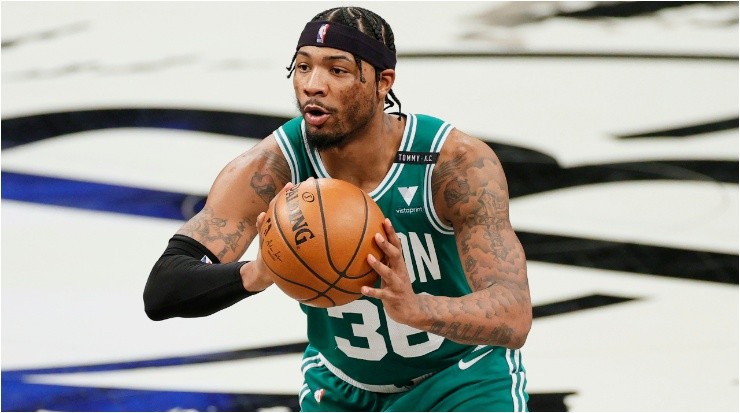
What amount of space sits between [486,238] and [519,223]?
3184 millimetres

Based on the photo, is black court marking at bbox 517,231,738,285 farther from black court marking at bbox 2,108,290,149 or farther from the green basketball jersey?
the green basketball jersey

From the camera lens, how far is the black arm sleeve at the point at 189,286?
3273mm

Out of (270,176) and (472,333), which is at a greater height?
(270,176)

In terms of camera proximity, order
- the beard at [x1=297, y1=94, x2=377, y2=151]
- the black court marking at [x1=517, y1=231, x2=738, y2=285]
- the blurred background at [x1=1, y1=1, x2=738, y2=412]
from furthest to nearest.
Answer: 1. the black court marking at [x1=517, y1=231, x2=738, y2=285]
2. the blurred background at [x1=1, y1=1, x2=738, y2=412]
3. the beard at [x1=297, y1=94, x2=377, y2=151]

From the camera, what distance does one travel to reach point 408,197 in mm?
3623

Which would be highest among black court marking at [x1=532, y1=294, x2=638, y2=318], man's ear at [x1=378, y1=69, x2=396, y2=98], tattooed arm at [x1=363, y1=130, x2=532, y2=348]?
man's ear at [x1=378, y1=69, x2=396, y2=98]

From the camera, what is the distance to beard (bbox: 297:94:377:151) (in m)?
3.46

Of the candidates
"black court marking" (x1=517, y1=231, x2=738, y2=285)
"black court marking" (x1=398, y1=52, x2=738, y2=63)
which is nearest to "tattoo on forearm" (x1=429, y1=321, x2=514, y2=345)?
"black court marking" (x1=517, y1=231, x2=738, y2=285)

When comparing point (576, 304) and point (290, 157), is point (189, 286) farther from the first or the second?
point (576, 304)

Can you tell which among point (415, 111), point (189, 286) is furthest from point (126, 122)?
point (189, 286)

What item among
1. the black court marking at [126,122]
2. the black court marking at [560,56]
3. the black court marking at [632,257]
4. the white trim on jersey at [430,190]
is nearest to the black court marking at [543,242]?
the black court marking at [632,257]

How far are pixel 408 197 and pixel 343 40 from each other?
1.80 feet

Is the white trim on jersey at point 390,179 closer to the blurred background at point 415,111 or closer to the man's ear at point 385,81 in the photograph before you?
the man's ear at point 385,81

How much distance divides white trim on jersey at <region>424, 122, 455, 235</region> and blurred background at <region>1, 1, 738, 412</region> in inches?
74.4
